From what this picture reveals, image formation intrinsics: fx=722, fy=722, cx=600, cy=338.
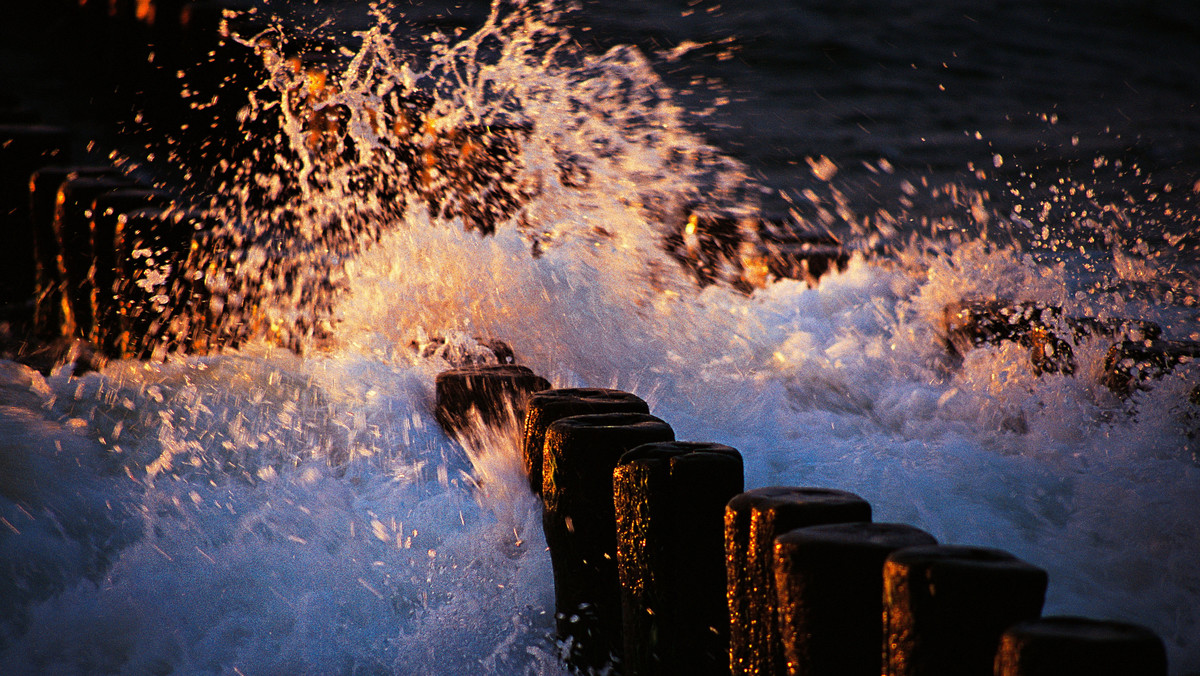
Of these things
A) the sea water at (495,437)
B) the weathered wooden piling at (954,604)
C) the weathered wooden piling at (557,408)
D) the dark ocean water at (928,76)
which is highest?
the dark ocean water at (928,76)

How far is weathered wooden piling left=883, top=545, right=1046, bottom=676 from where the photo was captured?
885 mm

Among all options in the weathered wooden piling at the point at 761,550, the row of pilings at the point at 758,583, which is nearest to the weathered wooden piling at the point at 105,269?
the row of pilings at the point at 758,583

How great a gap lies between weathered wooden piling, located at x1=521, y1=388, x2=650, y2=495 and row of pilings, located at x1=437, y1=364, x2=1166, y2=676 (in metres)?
0.01

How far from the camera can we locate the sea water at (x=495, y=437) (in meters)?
2.08

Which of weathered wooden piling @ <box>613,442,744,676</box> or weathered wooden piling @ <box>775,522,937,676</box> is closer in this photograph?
weathered wooden piling @ <box>775,522,937,676</box>

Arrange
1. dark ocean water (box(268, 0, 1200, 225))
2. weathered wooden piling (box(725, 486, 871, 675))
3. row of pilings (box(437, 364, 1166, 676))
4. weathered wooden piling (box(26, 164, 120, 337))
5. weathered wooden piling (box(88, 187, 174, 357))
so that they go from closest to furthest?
row of pilings (box(437, 364, 1166, 676)) → weathered wooden piling (box(725, 486, 871, 675)) → weathered wooden piling (box(88, 187, 174, 357)) → weathered wooden piling (box(26, 164, 120, 337)) → dark ocean water (box(268, 0, 1200, 225))

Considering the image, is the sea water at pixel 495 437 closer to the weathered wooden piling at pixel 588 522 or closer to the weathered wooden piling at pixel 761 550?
the weathered wooden piling at pixel 588 522

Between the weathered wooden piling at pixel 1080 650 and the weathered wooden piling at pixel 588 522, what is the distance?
91 cm

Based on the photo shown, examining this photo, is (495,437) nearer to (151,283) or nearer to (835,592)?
(835,592)

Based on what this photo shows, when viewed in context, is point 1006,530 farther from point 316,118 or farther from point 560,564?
point 316,118

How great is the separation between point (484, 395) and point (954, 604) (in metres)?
2.05

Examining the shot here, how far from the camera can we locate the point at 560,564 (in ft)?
5.81

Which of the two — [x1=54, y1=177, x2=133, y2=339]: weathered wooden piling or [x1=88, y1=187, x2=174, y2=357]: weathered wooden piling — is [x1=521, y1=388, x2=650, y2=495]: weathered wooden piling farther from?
[x1=54, y1=177, x2=133, y2=339]: weathered wooden piling

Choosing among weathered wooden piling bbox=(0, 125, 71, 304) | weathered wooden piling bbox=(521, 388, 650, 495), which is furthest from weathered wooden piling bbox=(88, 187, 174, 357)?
weathered wooden piling bbox=(521, 388, 650, 495)
